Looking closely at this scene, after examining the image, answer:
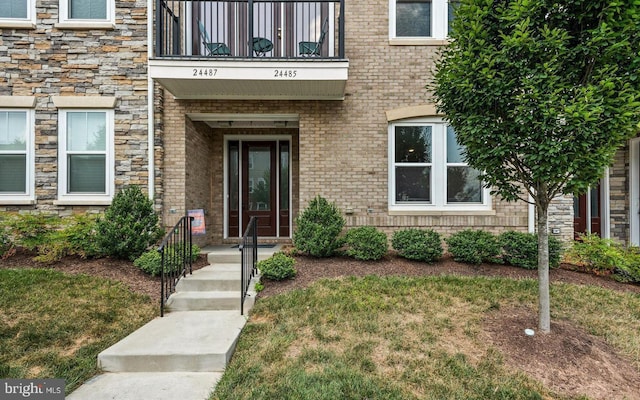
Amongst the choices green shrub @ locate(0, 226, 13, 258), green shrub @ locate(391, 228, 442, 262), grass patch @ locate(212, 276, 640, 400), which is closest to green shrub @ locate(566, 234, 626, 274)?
grass patch @ locate(212, 276, 640, 400)

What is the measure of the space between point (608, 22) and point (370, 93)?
13.1ft

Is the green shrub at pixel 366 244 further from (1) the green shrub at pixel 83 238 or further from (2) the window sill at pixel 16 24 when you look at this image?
(2) the window sill at pixel 16 24

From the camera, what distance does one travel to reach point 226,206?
304 inches

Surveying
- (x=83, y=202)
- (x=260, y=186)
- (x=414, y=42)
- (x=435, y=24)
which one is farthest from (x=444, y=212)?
(x=83, y=202)

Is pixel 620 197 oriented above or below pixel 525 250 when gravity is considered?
above

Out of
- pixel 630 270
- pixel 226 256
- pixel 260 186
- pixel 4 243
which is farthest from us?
pixel 260 186

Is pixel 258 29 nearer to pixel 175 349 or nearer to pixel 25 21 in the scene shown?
pixel 25 21

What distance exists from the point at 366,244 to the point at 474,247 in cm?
196

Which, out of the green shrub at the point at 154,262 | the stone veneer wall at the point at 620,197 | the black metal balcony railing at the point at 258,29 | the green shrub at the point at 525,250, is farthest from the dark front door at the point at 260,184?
the stone veneer wall at the point at 620,197

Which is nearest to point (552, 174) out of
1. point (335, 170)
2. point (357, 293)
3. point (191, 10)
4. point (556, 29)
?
point (556, 29)

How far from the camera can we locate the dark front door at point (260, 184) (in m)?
7.82

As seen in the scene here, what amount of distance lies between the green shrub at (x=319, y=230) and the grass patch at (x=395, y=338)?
2.95ft

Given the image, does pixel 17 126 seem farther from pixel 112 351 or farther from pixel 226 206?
pixel 112 351

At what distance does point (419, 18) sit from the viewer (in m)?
6.64
